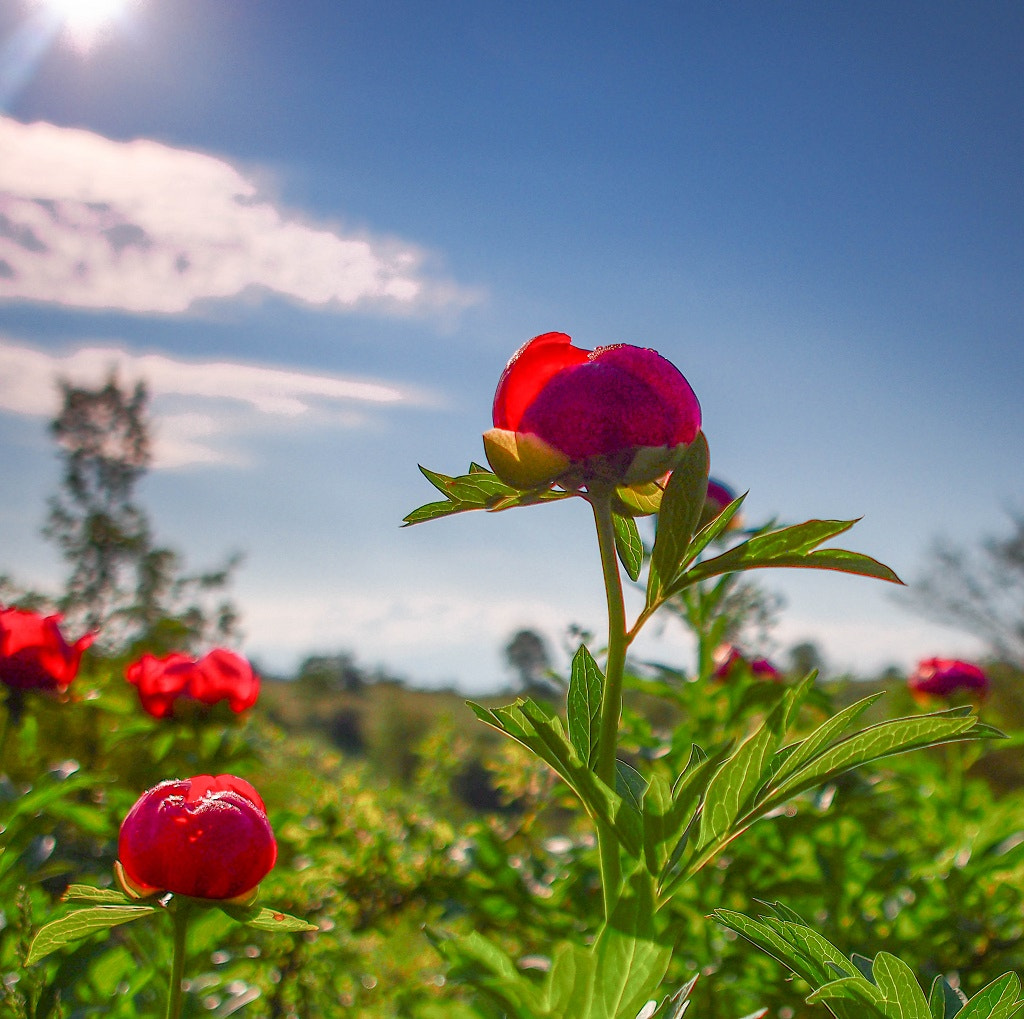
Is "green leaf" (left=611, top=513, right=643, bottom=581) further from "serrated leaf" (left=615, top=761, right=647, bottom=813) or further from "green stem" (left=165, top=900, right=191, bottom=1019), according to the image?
"green stem" (left=165, top=900, right=191, bottom=1019)

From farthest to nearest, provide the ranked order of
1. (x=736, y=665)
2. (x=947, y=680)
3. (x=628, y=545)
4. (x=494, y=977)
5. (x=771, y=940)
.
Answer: (x=947, y=680) → (x=736, y=665) → (x=628, y=545) → (x=771, y=940) → (x=494, y=977)

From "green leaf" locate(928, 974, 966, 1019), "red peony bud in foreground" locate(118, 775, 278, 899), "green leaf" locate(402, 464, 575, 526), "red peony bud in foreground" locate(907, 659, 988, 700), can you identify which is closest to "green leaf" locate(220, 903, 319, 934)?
"red peony bud in foreground" locate(118, 775, 278, 899)

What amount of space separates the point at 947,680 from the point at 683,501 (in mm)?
2234

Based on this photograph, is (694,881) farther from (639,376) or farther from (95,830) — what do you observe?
(639,376)

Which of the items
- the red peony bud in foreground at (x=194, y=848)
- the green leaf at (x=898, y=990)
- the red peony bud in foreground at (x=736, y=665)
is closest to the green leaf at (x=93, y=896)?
the red peony bud in foreground at (x=194, y=848)

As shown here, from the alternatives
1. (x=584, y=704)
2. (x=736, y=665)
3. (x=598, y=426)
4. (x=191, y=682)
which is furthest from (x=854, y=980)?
(x=191, y=682)

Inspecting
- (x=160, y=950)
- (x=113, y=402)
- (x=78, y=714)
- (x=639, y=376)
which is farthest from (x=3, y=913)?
(x=113, y=402)

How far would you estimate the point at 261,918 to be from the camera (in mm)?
728

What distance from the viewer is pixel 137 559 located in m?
9.04

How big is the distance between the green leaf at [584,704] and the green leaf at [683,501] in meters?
0.11

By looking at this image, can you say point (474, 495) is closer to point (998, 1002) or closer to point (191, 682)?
point (998, 1002)

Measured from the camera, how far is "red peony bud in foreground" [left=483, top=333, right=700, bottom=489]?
563 mm

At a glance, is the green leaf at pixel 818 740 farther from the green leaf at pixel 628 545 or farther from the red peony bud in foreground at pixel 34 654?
the red peony bud in foreground at pixel 34 654

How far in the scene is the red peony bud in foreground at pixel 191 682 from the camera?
1.50 meters
